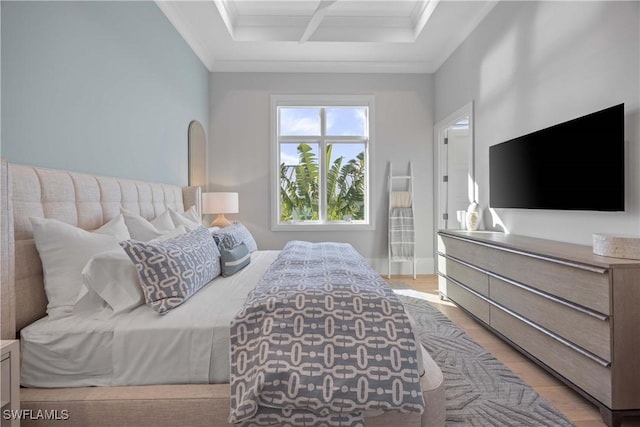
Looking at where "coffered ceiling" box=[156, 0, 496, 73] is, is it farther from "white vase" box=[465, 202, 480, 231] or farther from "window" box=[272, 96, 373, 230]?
"white vase" box=[465, 202, 480, 231]

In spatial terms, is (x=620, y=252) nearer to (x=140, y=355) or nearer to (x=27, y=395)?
(x=140, y=355)

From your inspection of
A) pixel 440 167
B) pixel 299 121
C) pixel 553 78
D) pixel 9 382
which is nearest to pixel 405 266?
pixel 440 167

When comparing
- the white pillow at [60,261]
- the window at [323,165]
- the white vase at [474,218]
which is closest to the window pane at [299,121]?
the window at [323,165]

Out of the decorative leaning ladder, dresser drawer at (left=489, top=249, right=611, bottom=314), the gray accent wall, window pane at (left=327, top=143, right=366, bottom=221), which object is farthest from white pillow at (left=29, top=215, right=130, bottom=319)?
the decorative leaning ladder

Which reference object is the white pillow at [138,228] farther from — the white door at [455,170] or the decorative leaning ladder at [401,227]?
the white door at [455,170]

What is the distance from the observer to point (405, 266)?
487cm

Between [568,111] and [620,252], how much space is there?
1170 millimetres

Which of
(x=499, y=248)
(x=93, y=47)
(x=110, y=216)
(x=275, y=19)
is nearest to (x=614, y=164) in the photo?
(x=499, y=248)

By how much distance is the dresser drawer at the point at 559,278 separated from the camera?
156 cm

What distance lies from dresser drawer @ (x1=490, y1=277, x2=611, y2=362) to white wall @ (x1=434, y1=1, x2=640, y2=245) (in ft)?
1.77

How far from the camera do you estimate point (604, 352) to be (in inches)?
60.6

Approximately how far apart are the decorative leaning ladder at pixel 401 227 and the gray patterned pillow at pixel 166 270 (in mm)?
3321

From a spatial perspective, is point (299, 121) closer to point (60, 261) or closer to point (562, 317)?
point (60, 261)

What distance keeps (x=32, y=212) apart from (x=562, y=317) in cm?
267
